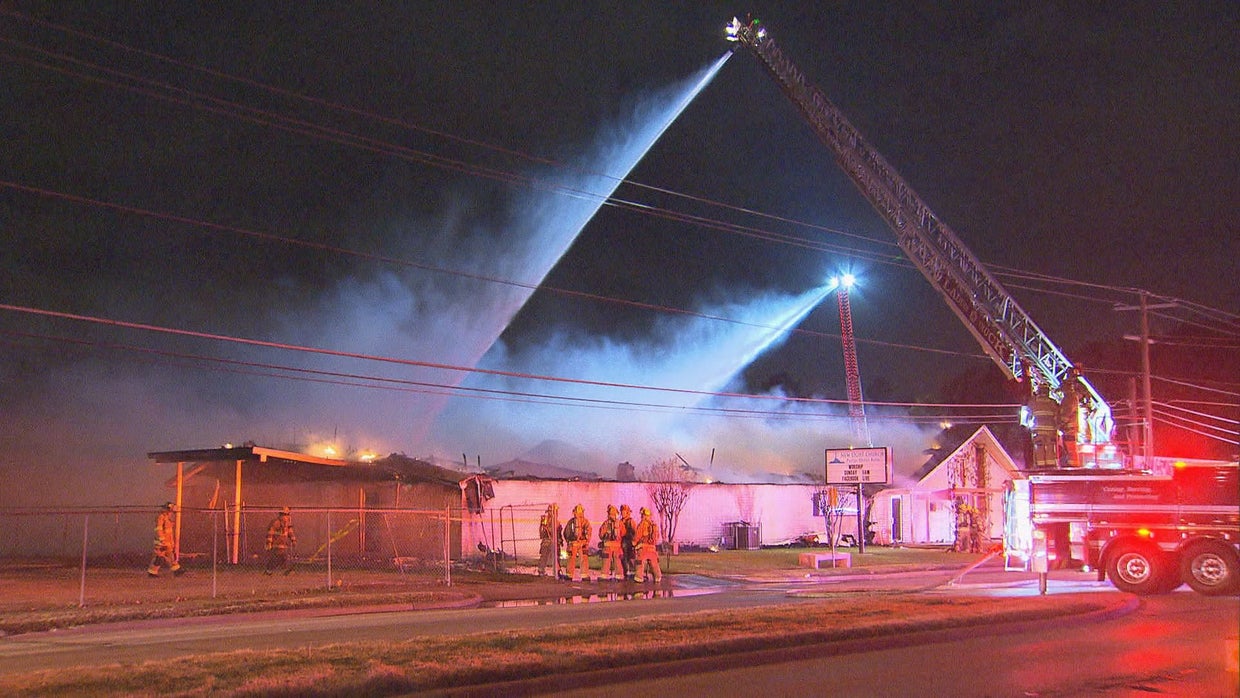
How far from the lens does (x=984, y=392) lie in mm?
84688

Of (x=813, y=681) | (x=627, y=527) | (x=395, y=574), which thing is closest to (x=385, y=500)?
(x=395, y=574)

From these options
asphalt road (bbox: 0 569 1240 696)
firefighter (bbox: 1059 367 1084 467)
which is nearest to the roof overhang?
asphalt road (bbox: 0 569 1240 696)

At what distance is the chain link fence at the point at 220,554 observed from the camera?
2106 cm

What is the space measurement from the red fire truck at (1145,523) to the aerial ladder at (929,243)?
7.35 metres

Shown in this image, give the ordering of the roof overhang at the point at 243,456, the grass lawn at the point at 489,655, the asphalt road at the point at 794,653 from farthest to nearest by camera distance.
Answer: the roof overhang at the point at 243,456 → the asphalt road at the point at 794,653 → the grass lawn at the point at 489,655

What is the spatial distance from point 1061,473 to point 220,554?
2490 centimetres

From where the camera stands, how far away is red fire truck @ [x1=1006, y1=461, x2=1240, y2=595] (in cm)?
1909

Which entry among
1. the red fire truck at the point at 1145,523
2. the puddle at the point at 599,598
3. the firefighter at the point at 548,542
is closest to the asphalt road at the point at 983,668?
the red fire truck at the point at 1145,523

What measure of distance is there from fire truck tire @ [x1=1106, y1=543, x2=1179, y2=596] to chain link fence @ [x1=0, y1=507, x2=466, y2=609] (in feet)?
46.2

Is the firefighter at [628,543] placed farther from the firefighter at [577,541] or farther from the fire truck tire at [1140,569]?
the fire truck tire at [1140,569]

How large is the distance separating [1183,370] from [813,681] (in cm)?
6644

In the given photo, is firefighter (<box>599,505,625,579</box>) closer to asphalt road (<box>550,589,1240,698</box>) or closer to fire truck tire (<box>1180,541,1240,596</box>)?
fire truck tire (<box>1180,541,1240,596</box>)

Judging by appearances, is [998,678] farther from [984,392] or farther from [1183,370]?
[984,392]

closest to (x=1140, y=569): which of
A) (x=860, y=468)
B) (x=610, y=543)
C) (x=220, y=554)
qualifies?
(x=610, y=543)
